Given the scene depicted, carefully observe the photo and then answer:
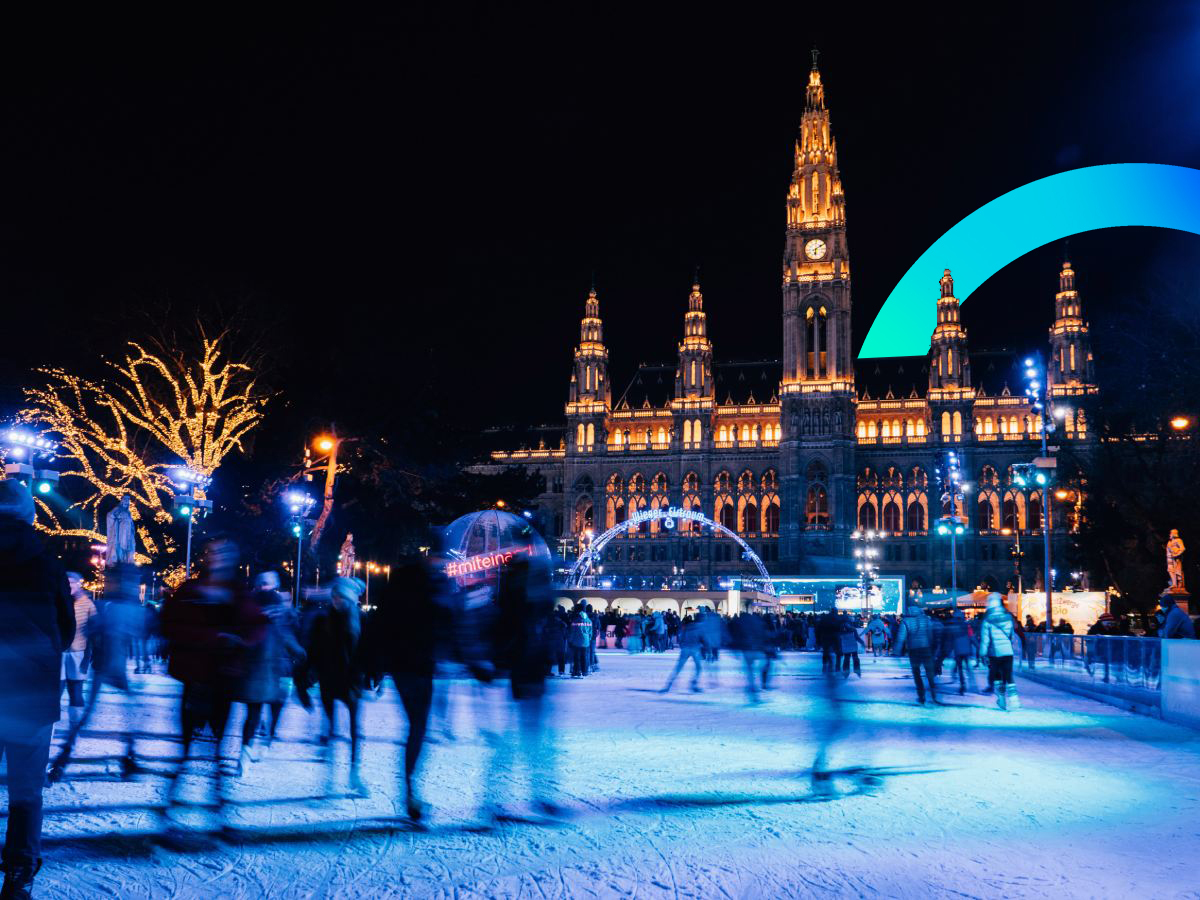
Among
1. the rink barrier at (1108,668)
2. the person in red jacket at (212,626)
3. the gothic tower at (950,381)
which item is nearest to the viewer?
the person in red jacket at (212,626)

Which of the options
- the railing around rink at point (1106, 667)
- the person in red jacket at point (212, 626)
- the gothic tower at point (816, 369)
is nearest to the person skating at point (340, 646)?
the person in red jacket at point (212, 626)

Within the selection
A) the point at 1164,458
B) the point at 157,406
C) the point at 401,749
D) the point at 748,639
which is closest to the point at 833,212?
the point at 1164,458

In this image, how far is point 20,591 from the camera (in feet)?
13.4

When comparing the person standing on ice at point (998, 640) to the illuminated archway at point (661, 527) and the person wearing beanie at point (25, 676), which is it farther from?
the illuminated archway at point (661, 527)

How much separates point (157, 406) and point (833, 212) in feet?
204

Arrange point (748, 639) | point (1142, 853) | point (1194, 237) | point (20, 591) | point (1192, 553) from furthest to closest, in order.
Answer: point (1192, 553) < point (1194, 237) < point (748, 639) < point (1142, 853) < point (20, 591)

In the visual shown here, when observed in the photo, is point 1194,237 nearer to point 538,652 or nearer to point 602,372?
point 538,652

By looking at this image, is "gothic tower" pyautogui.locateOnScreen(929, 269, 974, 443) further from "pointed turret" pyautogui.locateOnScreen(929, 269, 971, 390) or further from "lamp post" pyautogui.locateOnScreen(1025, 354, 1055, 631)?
"lamp post" pyautogui.locateOnScreen(1025, 354, 1055, 631)

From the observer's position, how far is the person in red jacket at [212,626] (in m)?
6.87

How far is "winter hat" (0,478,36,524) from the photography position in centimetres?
414

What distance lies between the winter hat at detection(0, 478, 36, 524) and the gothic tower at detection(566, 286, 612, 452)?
8483 centimetres

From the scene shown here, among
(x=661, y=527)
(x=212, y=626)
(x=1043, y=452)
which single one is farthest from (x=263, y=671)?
(x=661, y=527)

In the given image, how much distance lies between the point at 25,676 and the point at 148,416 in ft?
82.7

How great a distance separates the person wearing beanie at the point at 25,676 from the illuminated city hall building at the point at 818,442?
74.9m
